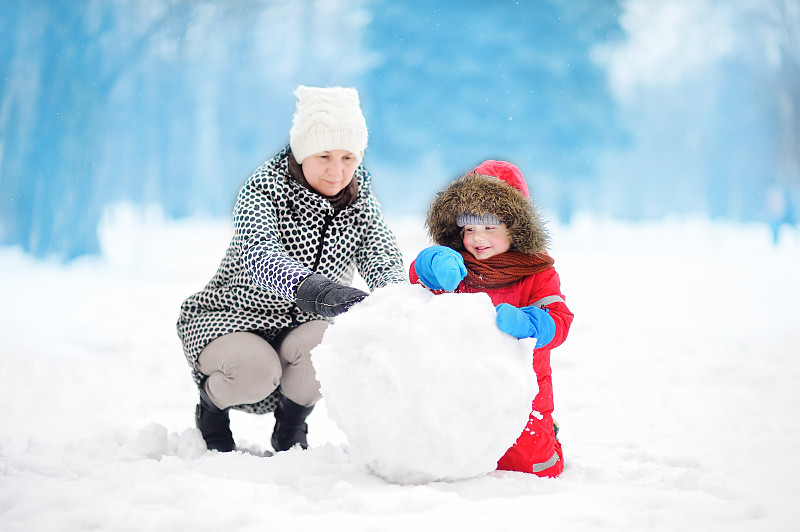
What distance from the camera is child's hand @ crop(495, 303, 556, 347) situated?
4.99ft

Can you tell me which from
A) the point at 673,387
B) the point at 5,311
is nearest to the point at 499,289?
the point at 673,387

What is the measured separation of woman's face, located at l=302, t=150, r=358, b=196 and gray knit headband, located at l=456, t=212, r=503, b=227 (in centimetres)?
36

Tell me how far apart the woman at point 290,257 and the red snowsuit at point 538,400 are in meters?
0.30

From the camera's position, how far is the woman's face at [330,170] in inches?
77.3

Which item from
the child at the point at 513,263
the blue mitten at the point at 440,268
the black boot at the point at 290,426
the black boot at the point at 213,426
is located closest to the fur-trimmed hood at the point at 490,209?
the child at the point at 513,263

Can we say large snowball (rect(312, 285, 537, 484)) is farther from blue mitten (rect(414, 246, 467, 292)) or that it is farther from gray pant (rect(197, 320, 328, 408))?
gray pant (rect(197, 320, 328, 408))

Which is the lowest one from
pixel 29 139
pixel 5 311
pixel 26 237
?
pixel 5 311

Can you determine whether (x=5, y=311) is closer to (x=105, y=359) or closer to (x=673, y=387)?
(x=105, y=359)

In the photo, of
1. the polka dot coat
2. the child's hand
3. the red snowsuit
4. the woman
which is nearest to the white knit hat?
the woman

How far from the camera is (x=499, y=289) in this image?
1849 mm

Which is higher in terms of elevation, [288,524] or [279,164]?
[279,164]

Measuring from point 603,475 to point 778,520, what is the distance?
0.49 meters

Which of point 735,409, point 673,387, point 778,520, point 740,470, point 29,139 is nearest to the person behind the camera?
point 778,520

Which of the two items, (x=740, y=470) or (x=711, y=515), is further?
(x=740, y=470)
